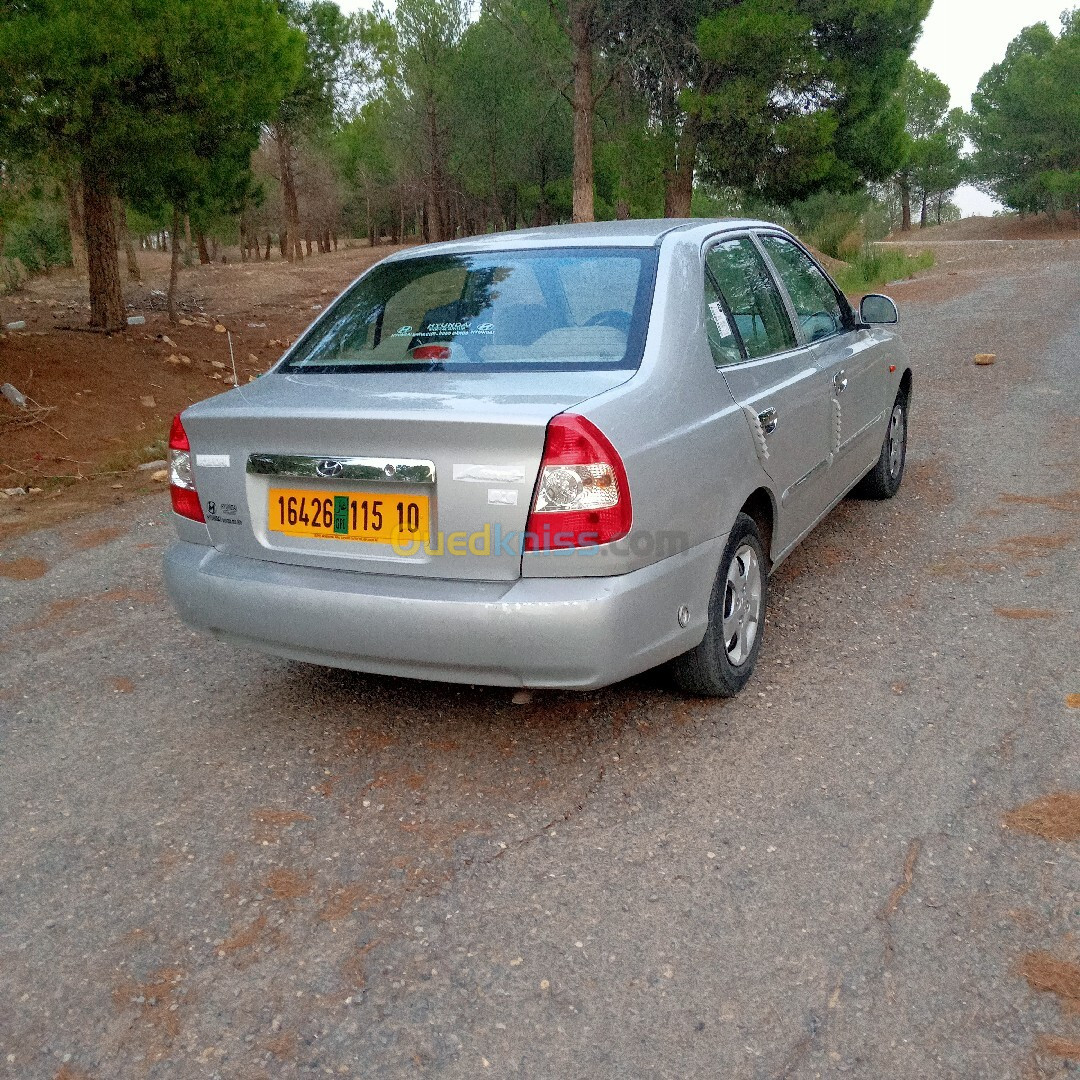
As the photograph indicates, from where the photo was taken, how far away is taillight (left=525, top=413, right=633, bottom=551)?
2.85 meters

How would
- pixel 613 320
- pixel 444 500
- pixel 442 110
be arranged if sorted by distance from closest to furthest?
1. pixel 444 500
2. pixel 613 320
3. pixel 442 110

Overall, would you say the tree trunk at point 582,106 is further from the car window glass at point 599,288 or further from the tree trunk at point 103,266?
the car window glass at point 599,288

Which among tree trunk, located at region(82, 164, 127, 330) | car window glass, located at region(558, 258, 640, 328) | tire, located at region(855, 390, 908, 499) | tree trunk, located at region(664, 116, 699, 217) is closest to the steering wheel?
car window glass, located at region(558, 258, 640, 328)

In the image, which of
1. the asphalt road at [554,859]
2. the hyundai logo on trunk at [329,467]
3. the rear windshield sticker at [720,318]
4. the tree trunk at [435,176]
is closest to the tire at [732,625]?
the asphalt road at [554,859]

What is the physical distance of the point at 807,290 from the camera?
487 centimetres

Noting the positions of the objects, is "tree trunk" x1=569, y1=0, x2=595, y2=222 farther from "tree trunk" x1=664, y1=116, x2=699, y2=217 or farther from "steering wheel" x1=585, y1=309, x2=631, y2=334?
"steering wheel" x1=585, y1=309, x2=631, y2=334

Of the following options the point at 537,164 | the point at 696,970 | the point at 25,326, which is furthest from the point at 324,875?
the point at 537,164

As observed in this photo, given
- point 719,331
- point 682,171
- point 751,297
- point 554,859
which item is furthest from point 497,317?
point 682,171

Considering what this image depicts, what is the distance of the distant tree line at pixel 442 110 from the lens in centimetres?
996

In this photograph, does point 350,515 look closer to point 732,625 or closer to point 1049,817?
point 732,625

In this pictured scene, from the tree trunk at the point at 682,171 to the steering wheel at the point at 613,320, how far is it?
58.0 ft

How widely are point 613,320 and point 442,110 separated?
3452 cm

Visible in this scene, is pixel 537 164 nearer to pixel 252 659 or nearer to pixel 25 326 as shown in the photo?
pixel 25 326

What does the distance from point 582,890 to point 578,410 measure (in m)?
1.25
